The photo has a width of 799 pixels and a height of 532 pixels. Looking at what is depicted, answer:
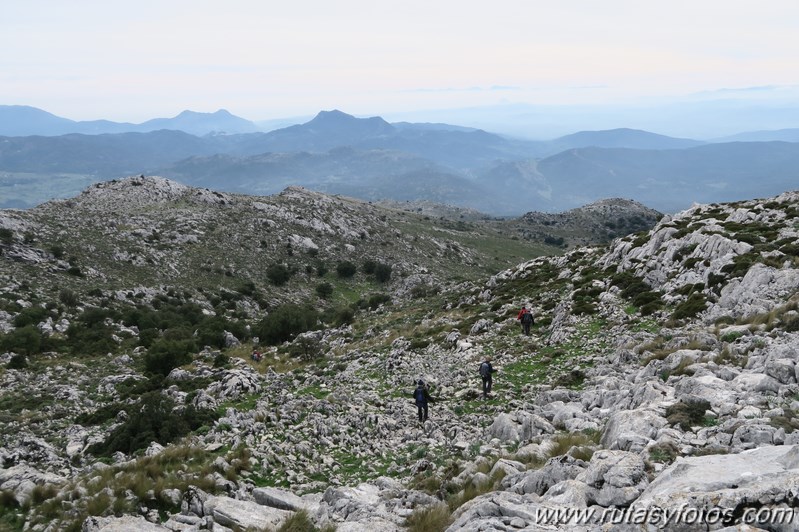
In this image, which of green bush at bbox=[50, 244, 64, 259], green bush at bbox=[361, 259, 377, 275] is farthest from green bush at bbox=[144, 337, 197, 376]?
green bush at bbox=[361, 259, 377, 275]

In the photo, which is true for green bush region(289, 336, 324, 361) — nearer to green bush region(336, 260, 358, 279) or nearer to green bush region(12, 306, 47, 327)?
green bush region(12, 306, 47, 327)

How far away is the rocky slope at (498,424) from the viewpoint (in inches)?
356

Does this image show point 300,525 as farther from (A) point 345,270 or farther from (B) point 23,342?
(A) point 345,270

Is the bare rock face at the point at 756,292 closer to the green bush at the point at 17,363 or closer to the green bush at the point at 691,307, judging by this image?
the green bush at the point at 691,307

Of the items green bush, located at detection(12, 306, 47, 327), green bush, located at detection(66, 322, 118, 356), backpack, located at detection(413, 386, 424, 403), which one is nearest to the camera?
backpack, located at detection(413, 386, 424, 403)

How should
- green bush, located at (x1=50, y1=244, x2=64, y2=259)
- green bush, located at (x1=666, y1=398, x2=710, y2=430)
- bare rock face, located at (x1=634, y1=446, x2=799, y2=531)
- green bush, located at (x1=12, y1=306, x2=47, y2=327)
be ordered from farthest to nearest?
green bush, located at (x1=50, y1=244, x2=64, y2=259)
green bush, located at (x1=12, y1=306, x2=47, y2=327)
green bush, located at (x1=666, y1=398, x2=710, y2=430)
bare rock face, located at (x1=634, y1=446, x2=799, y2=531)

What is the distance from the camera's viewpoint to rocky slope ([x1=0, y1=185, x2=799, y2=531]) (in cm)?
905

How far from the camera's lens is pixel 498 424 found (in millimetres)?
16219

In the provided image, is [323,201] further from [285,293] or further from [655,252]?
[655,252]

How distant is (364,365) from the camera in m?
29.5

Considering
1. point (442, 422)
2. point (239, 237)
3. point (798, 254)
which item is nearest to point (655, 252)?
point (798, 254)

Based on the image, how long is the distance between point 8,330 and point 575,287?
152 ft

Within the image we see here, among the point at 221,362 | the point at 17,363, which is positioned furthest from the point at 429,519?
the point at 17,363

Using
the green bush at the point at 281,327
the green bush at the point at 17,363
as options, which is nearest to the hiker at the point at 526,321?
the green bush at the point at 281,327
